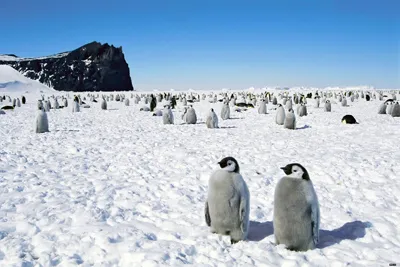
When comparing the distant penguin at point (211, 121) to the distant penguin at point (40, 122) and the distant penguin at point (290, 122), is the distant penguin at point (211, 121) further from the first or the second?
the distant penguin at point (40, 122)

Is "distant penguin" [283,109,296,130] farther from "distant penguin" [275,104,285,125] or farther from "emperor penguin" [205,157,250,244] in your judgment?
Answer: "emperor penguin" [205,157,250,244]

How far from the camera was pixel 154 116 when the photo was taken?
2230 cm

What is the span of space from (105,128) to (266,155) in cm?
923

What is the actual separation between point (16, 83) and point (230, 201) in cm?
8214

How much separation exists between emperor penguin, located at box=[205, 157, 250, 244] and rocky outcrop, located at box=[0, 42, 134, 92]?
82904 mm

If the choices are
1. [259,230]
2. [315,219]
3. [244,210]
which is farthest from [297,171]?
[259,230]

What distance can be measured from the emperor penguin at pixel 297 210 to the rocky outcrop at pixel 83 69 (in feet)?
274

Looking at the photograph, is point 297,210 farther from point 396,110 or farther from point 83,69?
point 83,69

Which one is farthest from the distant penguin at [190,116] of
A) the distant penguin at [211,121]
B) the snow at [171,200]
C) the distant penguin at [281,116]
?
the snow at [171,200]

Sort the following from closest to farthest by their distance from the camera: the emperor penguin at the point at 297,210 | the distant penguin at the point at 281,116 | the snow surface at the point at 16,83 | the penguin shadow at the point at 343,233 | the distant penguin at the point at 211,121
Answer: the emperor penguin at the point at 297,210, the penguin shadow at the point at 343,233, the distant penguin at the point at 211,121, the distant penguin at the point at 281,116, the snow surface at the point at 16,83

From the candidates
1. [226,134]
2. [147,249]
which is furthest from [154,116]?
[147,249]

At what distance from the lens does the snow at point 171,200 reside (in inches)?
170

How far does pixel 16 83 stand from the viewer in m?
75.2

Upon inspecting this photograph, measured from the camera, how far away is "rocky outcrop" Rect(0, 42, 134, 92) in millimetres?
82438
